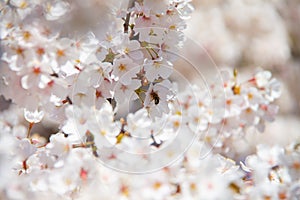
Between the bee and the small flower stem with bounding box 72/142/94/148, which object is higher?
the bee

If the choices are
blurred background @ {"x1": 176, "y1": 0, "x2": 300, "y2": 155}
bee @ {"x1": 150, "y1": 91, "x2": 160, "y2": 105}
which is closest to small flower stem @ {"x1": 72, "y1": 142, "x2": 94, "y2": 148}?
bee @ {"x1": 150, "y1": 91, "x2": 160, "y2": 105}

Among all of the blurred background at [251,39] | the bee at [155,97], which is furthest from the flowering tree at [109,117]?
the blurred background at [251,39]

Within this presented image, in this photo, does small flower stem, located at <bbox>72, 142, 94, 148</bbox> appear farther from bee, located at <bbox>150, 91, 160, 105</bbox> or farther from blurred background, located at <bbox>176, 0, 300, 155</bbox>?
blurred background, located at <bbox>176, 0, 300, 155</bbox>

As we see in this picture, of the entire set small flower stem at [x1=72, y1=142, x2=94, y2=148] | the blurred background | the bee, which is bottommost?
small flower stem at [x1=72, y1=142, x2=94, y2=148]

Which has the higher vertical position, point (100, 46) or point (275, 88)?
point (275, 88)

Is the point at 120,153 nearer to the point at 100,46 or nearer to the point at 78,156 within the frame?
the point at 78,156

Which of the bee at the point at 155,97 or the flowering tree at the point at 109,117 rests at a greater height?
the bee at the point at 155,97

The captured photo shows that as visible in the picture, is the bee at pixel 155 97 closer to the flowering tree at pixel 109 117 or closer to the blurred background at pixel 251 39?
the flowering tree at pixel 109 117

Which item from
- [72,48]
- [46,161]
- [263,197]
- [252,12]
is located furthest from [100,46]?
[252,12]

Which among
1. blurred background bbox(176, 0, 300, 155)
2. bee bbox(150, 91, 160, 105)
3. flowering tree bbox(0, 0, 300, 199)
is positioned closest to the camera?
flowering tree bbox(0, 0, 300, 199)
